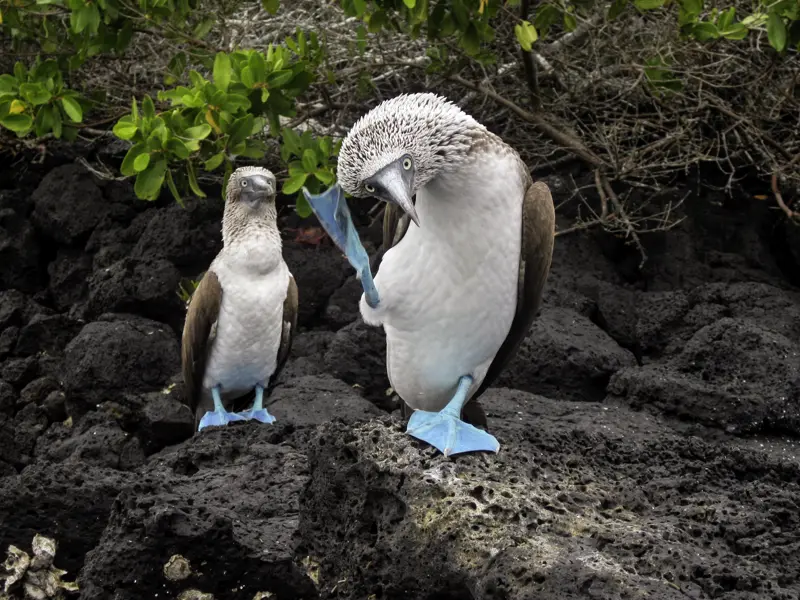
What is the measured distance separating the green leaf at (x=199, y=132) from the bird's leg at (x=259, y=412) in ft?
3.73

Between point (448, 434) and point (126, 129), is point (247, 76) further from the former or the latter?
Result: point (448, 434)

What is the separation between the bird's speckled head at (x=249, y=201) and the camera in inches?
186

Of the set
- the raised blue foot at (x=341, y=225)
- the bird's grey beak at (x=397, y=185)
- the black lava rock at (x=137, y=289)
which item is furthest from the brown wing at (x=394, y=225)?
the black lava rock at (x=137, y=289)

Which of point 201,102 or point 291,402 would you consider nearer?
point 201,102

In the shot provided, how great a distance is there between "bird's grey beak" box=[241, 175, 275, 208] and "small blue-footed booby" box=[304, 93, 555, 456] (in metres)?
1.77

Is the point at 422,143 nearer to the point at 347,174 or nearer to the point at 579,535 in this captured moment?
the point at 347,174

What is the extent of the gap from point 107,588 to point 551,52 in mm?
3677

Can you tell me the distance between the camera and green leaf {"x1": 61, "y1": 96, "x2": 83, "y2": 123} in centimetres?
468

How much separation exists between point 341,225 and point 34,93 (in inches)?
103

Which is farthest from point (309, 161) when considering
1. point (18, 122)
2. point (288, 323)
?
point (18, 122)

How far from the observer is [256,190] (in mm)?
4707

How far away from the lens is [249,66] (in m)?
4.39

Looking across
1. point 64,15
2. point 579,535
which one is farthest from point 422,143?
point 64,15

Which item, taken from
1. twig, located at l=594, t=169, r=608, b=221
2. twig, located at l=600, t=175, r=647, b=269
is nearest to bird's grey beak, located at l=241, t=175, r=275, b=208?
twig, located at l=594, t=169, r=608, b=221
